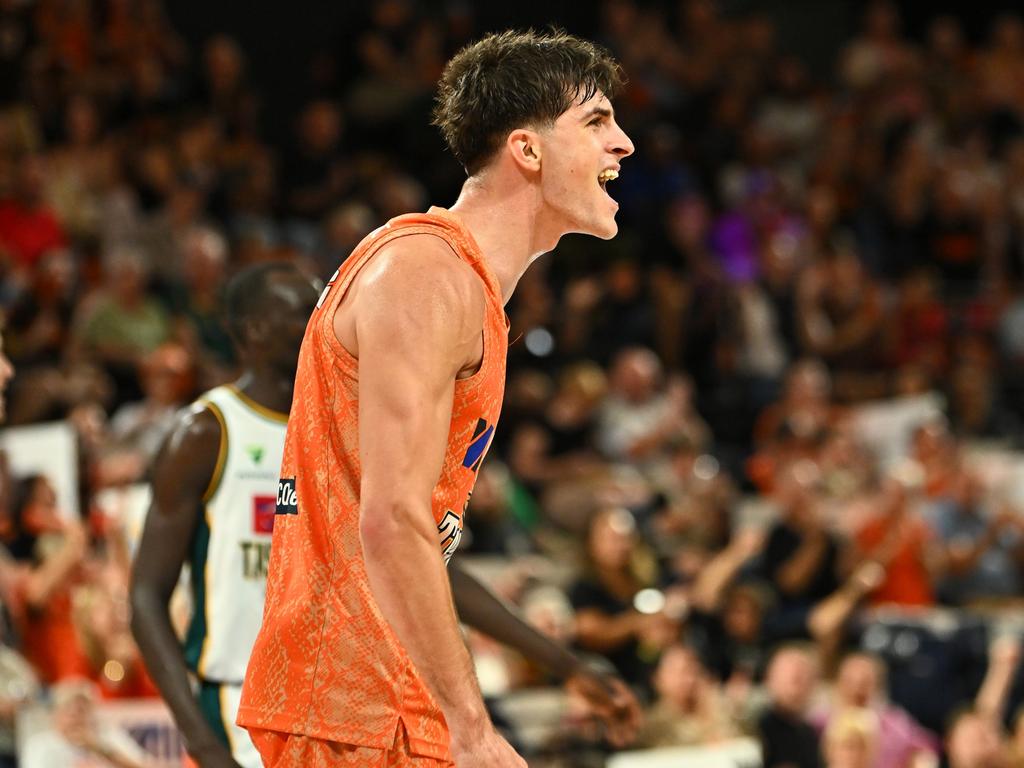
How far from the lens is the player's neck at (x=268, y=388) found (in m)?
4.11

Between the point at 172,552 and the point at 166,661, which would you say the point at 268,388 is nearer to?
the point at 172,552

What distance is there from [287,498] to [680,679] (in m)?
5.81

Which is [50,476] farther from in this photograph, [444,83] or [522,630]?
[444,83]

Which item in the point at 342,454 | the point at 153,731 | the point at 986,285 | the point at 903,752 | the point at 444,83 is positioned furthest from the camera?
the point at 986,285

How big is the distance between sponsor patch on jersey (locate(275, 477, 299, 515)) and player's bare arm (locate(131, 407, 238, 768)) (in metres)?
0.95

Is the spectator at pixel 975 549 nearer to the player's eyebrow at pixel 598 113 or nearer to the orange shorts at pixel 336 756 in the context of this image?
the player's eyebrow at pixel 598 113

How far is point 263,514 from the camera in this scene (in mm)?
3984

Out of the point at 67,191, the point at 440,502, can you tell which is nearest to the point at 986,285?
the point at 67,191

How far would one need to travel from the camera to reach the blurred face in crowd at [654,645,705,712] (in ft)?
27.1

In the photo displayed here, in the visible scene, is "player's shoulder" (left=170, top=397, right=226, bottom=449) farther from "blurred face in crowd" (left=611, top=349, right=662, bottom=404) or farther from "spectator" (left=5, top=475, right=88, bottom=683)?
"blurred face in crowd" (left=611, top=349, right=662, bottom=404)

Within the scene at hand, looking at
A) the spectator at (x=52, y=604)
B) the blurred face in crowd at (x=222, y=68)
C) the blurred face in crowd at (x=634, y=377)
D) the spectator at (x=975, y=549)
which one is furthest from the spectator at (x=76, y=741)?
the blurred face in crowd at (x=222, y=68)

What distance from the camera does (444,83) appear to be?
288 cm

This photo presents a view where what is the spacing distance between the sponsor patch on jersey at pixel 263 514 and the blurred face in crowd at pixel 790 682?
16.1ft

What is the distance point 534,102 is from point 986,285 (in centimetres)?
1260
